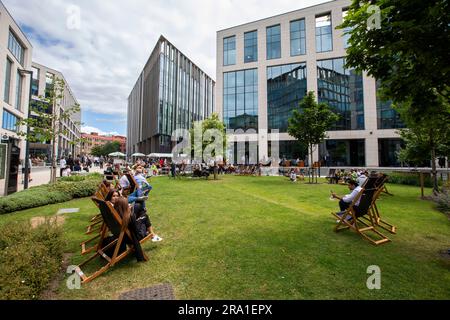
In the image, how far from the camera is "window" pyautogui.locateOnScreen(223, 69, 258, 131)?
34562 millimetres

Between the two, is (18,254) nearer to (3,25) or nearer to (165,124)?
(3,25)

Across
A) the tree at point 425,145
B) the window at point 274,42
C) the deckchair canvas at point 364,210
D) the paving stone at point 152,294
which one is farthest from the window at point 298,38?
the paving stone at point 152,294

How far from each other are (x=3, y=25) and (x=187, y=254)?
38981 millimetres

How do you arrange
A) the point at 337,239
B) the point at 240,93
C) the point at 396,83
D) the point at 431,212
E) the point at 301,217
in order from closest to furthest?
the point at 396,83
the point at 337,239
the point at 301,217
the point at 431,212
the point at 240,93

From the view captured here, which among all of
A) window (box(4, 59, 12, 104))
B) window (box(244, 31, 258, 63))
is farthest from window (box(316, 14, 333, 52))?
window (box(4, 59, 12, 104))

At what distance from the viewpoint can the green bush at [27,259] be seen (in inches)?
100

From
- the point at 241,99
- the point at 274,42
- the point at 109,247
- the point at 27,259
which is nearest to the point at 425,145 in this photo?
the point at 109,247

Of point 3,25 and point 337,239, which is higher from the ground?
point 3,25

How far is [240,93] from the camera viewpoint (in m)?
35.7

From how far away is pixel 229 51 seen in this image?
36.6m

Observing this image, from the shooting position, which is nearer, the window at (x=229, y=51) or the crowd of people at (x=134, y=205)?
the crowd of people at (x=134, y=205)

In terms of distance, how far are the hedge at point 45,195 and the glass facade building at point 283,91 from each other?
2749cm

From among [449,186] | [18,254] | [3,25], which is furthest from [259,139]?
[3,25]

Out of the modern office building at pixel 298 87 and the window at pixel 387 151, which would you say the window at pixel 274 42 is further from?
the window at pixel 387 151
